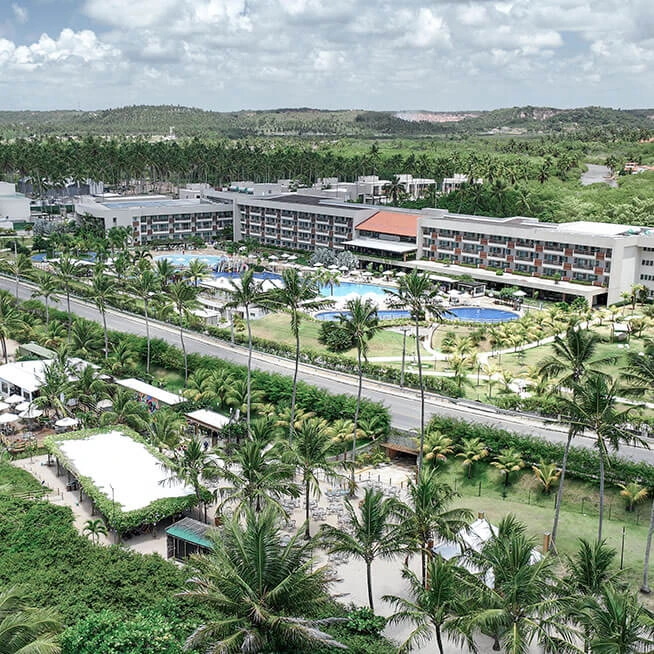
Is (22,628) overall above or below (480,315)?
above

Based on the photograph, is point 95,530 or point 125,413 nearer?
point 95,530

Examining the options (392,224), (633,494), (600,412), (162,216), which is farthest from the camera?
(162,216)

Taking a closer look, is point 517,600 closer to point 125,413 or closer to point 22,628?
point 22,628

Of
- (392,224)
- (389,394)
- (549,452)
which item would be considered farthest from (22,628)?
(392,224)

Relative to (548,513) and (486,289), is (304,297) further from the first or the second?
(486,289)

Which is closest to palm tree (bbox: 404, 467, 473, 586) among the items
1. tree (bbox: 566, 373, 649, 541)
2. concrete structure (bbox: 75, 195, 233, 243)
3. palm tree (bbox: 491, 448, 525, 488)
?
tree (bbox: 566, 373, 649, 541)

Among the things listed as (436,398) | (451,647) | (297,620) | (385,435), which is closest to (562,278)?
(436,398)

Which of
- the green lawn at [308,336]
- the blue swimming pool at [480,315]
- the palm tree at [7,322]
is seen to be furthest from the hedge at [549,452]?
the palm tree at [7,322]
